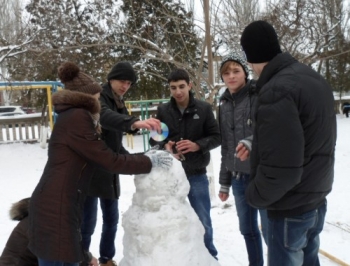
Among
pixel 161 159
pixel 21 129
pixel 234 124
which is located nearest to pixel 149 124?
pixel 161 159

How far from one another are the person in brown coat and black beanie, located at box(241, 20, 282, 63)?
2.92 feet

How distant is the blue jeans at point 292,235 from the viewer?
73.0 inches

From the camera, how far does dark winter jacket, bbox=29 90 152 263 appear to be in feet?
6.68

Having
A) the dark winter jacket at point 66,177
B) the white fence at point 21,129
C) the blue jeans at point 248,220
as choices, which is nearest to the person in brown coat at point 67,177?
the dark winter jacket at point 66,177

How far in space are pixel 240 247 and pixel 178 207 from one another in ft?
5.37

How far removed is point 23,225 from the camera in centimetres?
248

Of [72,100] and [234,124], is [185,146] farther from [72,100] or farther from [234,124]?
[72,100]

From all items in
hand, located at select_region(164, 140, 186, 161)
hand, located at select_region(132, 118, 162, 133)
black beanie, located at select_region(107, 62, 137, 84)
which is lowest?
hand, located at select_region(164, 140, 186, 161)

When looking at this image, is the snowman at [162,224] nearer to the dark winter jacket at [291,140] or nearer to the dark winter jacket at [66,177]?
the dark winter jacket at [66,177]

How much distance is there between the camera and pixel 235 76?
2.77m

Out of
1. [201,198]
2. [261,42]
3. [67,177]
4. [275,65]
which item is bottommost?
[201,198]

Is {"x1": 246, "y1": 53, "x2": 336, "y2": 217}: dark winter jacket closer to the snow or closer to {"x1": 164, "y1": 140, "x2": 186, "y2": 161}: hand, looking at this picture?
the snow

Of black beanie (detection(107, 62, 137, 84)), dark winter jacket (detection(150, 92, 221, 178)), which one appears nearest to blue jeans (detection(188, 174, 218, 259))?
dark winter jacket (detection(150, 92, 221, 178))

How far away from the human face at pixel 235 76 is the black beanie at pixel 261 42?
84cm
